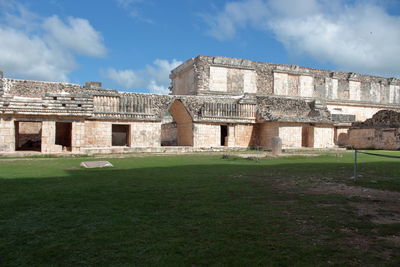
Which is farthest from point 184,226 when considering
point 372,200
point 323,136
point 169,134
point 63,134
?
point 169,134

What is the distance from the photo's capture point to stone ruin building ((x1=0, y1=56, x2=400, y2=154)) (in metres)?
15.7

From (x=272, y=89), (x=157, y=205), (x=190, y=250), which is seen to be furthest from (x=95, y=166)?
(x=272, y=89)

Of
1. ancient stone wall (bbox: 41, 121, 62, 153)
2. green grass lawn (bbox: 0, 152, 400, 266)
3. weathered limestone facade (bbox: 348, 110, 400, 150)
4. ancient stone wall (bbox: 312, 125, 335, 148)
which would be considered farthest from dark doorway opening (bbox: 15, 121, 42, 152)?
weathered limestone facade (bbox: 348, 110, 400, 150)

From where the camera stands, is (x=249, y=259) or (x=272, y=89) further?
(x=272, y=89)

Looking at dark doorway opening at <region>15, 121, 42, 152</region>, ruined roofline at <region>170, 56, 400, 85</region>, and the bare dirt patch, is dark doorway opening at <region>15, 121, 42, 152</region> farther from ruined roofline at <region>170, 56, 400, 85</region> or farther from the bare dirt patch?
the bare dirt patch

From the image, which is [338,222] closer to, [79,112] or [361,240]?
[361,240]

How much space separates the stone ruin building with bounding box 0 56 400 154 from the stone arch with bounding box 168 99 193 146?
0.07 meters

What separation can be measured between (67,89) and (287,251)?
21.6 meters

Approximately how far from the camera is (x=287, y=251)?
3.18m

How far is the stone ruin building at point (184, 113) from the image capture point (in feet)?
51.6

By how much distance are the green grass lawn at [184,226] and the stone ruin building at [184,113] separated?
9.55 m

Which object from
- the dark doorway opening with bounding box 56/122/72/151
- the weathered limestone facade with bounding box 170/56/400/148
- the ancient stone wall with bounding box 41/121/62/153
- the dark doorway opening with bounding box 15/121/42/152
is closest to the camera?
the ancient stone wall with bounding box 41/121/62/153

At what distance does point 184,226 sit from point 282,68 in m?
30.2

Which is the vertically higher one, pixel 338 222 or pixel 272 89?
pixel 272 89
